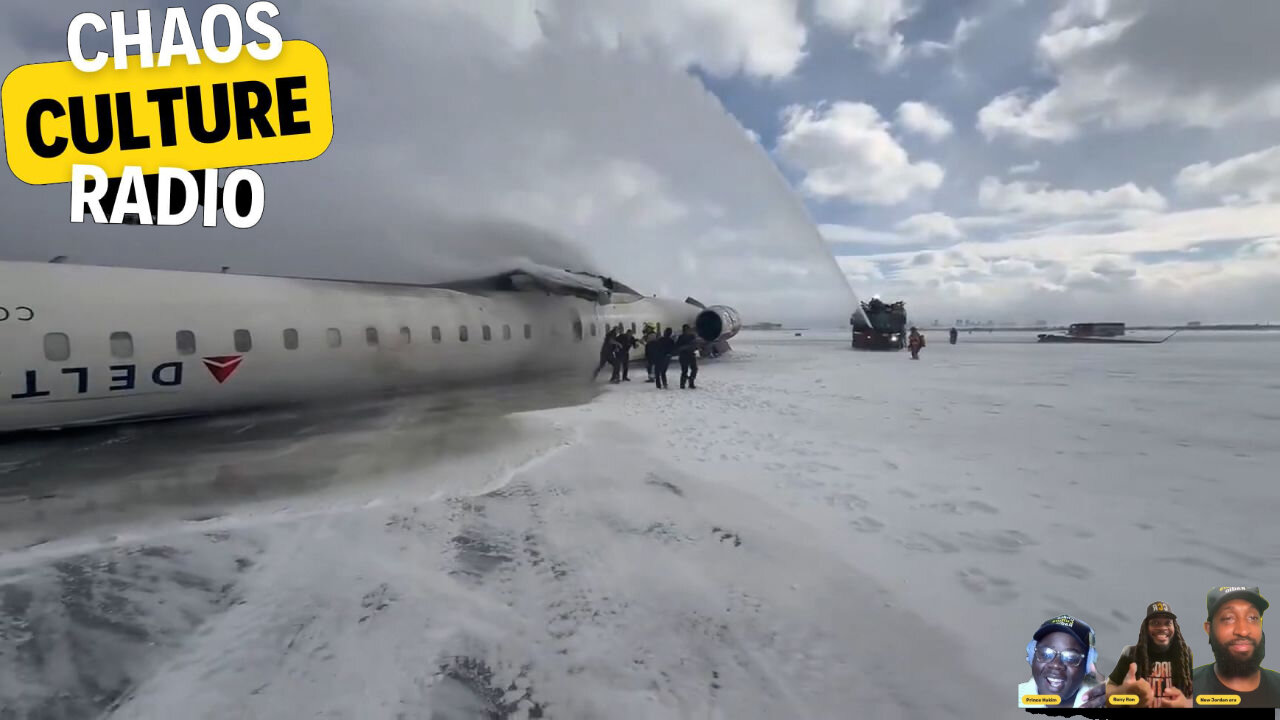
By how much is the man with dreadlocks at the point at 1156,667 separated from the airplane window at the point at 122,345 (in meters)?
10.5

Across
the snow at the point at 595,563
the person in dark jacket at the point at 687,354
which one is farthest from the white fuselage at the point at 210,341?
the person in dark jacket at the point at 687,354

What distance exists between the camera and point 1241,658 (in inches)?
94.9

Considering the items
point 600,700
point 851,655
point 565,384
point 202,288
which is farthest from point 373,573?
point 565,384

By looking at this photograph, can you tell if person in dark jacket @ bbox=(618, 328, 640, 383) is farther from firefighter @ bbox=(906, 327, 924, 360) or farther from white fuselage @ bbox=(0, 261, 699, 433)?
firefighter @ bbox=(906, 327, 924, 360)

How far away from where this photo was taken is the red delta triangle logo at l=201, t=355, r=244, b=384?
25.6 ft

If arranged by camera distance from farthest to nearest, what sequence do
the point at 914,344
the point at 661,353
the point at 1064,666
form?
the point at 914,344, the point at 661,353, the point at 1064,666

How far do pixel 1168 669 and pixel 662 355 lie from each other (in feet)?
34.6

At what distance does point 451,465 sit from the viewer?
6.30 m

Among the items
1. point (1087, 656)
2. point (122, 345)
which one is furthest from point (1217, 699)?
point (122, 345)

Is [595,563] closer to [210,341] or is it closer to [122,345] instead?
[210,341]

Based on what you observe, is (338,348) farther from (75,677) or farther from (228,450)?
(75,677)

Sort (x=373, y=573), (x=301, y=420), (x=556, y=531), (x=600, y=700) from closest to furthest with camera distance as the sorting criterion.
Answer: (x=600, y=700) → (x=373, y=573) → (x=556, y=531) → (x=301, y=420)

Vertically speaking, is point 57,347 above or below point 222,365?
above

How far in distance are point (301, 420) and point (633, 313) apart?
10.8 meters
